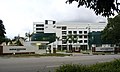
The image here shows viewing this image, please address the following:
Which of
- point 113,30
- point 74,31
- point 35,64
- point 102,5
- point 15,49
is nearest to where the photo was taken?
point 102,5

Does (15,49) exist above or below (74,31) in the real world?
below

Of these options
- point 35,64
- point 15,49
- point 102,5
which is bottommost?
point 35,64

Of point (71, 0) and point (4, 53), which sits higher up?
point (71, 0)

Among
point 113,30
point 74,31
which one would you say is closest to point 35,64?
point 113,30

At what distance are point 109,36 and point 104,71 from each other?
79311 millimetres

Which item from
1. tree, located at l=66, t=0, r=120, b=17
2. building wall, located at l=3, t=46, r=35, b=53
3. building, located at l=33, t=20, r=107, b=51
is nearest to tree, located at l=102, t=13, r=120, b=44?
building wall, located at l=3, t=46, r=35, b=53

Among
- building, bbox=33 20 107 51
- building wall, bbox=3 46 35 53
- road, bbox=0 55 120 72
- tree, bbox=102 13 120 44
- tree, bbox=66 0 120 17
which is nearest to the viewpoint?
tree, bbox=66 0 120 17

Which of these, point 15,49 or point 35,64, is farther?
point 15,49

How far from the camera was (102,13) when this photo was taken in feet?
43.3

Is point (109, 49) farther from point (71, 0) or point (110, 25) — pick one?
point (71, 0)

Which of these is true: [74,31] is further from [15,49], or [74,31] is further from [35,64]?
[35,64]

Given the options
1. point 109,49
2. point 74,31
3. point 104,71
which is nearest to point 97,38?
point 74,31

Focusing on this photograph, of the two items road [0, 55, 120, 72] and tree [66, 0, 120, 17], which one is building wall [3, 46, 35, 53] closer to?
road [0, 55, 120, 72]

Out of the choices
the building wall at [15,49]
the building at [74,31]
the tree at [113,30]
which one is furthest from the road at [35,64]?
the building at [74,31]
